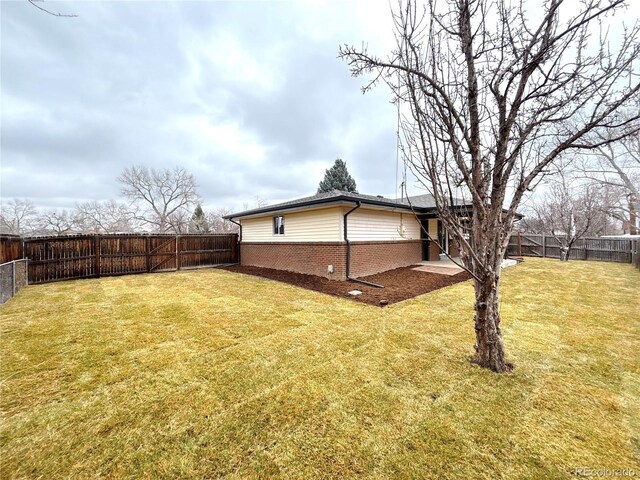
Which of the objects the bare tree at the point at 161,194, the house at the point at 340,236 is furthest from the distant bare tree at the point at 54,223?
the house at the point at 340,236

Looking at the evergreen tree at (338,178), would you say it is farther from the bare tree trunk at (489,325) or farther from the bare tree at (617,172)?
the bare tree trunk at (489,325)

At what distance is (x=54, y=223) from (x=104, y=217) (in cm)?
378

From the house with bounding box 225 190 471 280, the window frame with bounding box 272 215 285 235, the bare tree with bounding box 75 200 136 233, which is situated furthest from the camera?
the bare tree with bounding box 75 200 136 233

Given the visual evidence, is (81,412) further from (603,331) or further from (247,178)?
(247,178)

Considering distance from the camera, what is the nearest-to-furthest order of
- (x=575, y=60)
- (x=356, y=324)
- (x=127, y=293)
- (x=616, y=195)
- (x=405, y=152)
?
(x=575, y=60) → (x=405, y=152) → (x=356, y=324) → (x=127, y=293) → (x=616, y=195)

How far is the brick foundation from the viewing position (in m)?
8.83

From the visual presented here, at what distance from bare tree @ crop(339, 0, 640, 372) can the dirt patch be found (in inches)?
140

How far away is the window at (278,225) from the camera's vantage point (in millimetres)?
11375

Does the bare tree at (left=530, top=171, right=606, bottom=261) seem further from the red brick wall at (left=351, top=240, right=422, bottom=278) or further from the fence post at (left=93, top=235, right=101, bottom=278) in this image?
the fence post at (left=93, top=235, right=101, bottom=278)

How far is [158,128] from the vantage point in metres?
16.2

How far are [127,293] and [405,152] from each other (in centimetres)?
839

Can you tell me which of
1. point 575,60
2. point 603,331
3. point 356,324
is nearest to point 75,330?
point 356,324

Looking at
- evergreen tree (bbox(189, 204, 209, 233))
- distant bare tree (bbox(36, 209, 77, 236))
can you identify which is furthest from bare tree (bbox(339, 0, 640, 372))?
distant bare tree (bbox(36, 209, 77, 236))

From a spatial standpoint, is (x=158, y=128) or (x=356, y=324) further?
(x=158, y=128)
